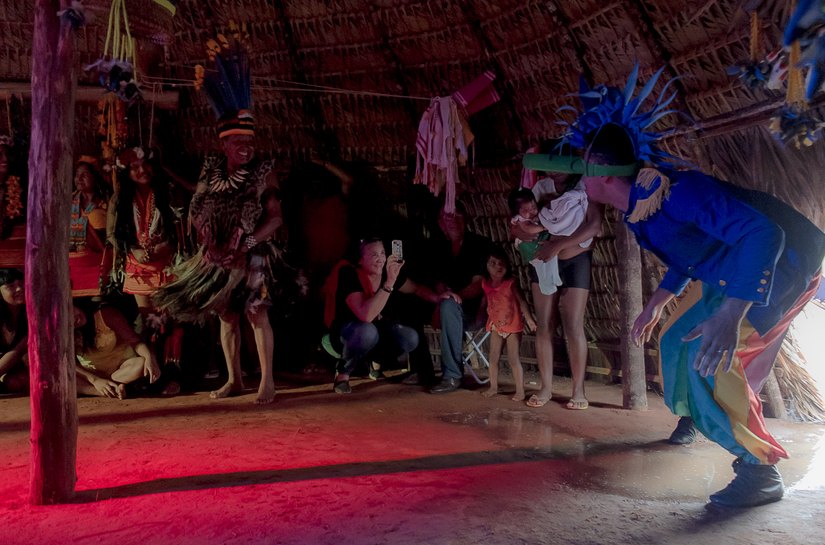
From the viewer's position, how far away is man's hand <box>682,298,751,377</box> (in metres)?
2.51

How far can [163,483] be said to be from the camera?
3086mm

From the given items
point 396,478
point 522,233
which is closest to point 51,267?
point 396,478

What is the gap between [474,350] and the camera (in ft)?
19.4

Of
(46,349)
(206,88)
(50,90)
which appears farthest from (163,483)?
(206,88)

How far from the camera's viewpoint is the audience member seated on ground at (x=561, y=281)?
4480mm

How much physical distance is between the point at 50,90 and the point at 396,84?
145 inches

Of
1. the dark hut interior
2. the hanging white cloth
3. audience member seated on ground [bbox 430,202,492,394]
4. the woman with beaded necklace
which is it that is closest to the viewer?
the dark hut interior

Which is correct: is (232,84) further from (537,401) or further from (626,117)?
(537,401)

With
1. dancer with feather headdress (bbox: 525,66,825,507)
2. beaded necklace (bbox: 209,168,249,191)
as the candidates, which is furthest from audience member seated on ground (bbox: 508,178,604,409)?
beaded necklace (bbox: 209,168,249,191)

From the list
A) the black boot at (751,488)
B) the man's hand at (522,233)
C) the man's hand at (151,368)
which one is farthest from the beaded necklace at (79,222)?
the black boot at (751,488)

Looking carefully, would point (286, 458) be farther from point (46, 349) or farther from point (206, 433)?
point (46, 349)

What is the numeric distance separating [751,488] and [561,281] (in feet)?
6.67

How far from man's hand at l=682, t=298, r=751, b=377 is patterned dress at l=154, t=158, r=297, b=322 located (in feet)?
10.3

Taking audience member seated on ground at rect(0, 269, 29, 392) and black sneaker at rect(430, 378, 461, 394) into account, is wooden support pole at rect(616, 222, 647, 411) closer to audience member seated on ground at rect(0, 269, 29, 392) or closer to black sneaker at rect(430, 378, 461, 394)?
black sneaker at rect(430, 378, 461, 394)
